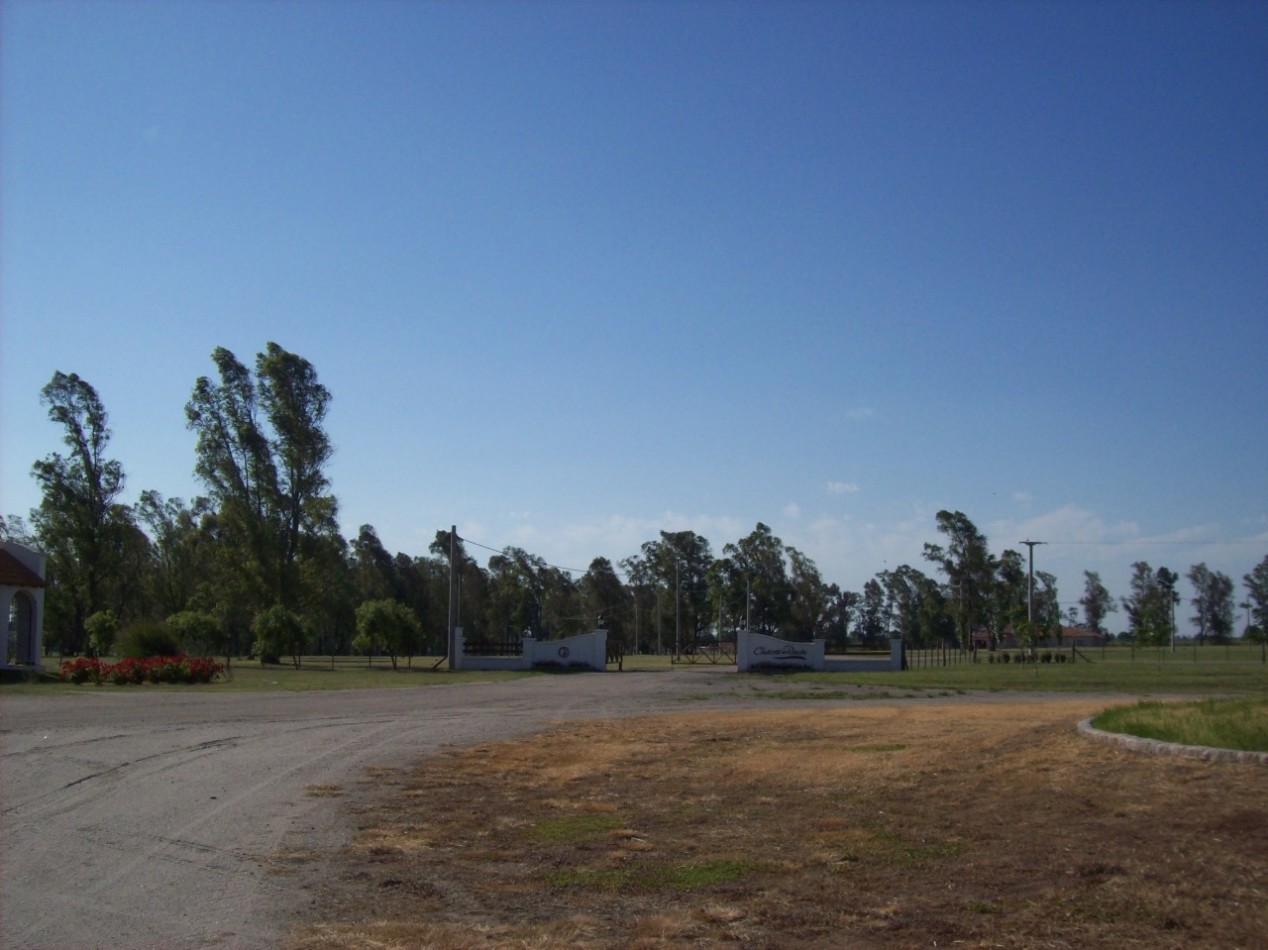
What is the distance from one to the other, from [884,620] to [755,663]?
7870cm

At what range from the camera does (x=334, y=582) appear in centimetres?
9550

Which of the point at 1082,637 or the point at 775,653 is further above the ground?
the point at 775,653

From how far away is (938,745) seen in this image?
1559cm

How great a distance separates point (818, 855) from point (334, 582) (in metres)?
A: 90.4

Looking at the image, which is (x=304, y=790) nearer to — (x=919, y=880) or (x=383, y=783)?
(x=383, y=783)

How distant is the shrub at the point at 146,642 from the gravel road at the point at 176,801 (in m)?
15.7

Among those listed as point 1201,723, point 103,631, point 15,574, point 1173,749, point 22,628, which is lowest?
point 1173,749

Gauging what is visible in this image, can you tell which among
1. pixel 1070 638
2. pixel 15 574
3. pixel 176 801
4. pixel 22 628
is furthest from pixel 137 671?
pixel 1070 638

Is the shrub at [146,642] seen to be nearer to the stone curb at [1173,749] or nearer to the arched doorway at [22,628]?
the arched doorway at [22,628]

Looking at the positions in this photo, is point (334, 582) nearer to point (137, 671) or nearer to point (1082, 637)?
point (137, 671)

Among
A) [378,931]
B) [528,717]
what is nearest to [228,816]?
[378,931]

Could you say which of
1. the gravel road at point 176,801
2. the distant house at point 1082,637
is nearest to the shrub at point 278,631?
the gravel road at point 176,801

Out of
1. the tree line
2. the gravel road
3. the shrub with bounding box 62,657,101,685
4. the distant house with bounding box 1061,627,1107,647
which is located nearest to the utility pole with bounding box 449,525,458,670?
the tree line

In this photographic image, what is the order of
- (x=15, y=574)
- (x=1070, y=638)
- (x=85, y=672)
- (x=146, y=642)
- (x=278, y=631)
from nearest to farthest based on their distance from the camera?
(x=85, y=672) → (x=15, y=574) → (x=146, y=642) → (x=278, y=631) → (x=1070, y=638)
